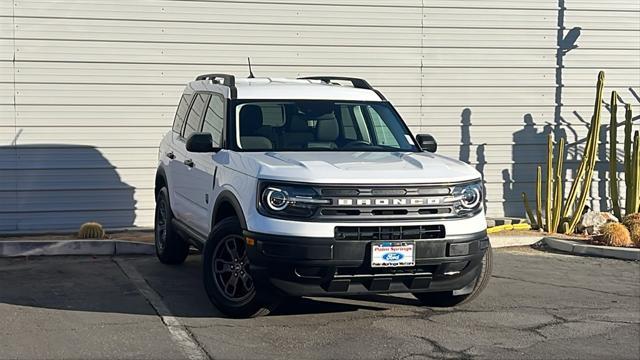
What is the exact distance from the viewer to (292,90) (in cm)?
863

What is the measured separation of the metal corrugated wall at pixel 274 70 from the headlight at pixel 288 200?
17.8 feet

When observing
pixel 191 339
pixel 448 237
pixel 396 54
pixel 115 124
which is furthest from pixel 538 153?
pixel 191 339

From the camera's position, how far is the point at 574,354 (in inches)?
258

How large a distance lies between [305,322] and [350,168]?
1.25 m

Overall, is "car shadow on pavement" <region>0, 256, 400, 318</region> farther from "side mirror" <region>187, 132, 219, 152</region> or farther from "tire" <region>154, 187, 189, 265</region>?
"side mirror" <region>187, 132, 219, 152</region>

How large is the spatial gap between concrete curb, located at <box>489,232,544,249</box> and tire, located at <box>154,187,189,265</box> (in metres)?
3.96

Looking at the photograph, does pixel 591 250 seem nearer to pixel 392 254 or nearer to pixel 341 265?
pixel 392 254

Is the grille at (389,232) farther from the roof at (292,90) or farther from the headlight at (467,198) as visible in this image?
the roof at (292,90)

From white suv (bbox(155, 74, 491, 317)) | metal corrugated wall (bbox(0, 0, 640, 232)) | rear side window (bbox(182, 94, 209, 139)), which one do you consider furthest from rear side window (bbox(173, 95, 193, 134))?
metal corrugated wall (bbox(0, 0, 640, 232))

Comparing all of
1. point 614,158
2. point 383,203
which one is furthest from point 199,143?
point 614,158

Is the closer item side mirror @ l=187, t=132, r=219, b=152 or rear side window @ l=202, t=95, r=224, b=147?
side mirror @ l=187, t=132, r=219, b=152

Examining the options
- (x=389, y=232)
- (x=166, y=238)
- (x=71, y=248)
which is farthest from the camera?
(x=71, y=248)

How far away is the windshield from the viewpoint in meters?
8.15

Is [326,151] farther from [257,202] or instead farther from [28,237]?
[28,237]
